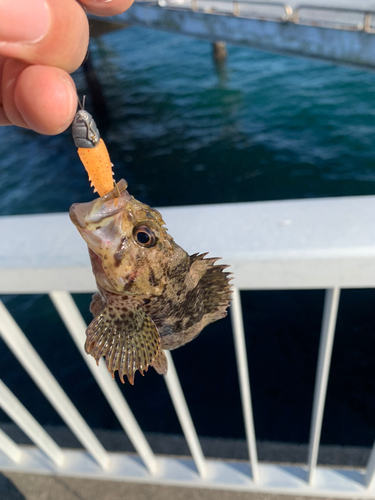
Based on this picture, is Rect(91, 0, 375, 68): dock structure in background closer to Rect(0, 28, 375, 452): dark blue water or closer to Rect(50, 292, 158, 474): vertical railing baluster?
Rect(0, 28, 375, 452): dark blue water

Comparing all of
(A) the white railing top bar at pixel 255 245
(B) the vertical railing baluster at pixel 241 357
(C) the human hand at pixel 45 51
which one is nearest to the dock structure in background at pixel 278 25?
(A) the white railing top bar at pixel 255 245

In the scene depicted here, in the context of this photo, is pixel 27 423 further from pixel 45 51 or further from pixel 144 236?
pixel 45 51

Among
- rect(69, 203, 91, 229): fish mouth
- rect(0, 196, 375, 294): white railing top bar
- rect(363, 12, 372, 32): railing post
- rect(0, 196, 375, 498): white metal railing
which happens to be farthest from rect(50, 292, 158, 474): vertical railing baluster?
rect(363, 12, 372, 32): railing post

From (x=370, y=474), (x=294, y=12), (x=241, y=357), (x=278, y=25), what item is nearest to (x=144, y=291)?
(x=241, y=357)

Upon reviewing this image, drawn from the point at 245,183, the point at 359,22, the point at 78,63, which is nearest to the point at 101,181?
the point at 78,63

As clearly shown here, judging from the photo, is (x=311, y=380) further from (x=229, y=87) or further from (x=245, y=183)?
(x=229, y=87)

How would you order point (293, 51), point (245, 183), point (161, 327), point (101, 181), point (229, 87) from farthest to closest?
point (229, 87)
point (245, 183)
point (293, 51)
point (161, 327)
point (101, 181)
